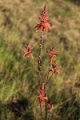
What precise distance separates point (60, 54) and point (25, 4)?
238cm

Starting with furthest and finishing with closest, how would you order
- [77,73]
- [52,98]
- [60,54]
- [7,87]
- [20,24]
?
[20,24] < [60,54] < [77,73] < [52,98] < [7,87]

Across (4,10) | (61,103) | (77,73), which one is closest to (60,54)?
(77,73)

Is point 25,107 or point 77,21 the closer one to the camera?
point 25,107

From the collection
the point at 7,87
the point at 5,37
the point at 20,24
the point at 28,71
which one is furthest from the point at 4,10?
the point at 7,87

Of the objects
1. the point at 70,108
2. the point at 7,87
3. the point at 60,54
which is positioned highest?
the point at 60,54

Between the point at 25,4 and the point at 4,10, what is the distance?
0.94 meters

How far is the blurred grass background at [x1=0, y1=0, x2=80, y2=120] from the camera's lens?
11.0 ft

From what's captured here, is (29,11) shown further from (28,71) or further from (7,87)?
(7,87)

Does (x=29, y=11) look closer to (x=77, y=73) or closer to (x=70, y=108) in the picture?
(x=77, y=73)

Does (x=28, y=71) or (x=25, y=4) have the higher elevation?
(x=25, y=4)

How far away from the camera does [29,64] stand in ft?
13.2

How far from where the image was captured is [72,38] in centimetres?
554

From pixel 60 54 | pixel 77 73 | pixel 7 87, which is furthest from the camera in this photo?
pixel 60 54

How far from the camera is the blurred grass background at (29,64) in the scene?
11.0 ft
